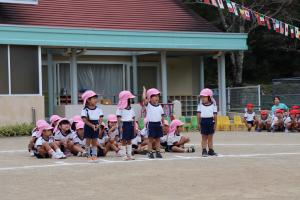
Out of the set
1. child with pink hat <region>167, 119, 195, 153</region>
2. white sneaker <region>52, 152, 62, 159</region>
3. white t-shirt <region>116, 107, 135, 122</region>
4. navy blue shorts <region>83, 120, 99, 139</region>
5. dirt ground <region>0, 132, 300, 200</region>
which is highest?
white t-shirt <region>116, 107, 135, 122</region>

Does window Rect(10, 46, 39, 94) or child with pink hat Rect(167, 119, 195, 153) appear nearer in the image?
child with pink hat Rect(167, 119, 195, 153)

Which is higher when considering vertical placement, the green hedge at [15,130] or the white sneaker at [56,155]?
the green hedge at [15,130]

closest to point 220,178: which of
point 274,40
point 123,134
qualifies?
point 123,134

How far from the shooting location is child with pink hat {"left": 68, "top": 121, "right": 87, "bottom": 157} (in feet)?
45.6

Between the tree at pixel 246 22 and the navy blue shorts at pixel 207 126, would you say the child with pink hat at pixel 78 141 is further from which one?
the tree at pixel 246 22

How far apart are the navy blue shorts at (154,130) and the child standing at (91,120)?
1160 millimetres

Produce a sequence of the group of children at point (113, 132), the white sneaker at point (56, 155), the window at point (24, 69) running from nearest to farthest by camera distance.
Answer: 1. the group of children at point (113, 132)
2. the white sneaker at point (56, 155)
3. the window at point (24, 69)

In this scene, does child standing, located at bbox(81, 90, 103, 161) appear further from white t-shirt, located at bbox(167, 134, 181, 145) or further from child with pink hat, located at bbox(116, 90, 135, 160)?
white t-shirt, located at bbox(167, 134, 181, 145)

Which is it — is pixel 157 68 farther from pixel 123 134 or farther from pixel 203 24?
pixel 123 134

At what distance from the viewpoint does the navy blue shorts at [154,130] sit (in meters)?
13.6

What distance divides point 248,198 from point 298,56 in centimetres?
3867

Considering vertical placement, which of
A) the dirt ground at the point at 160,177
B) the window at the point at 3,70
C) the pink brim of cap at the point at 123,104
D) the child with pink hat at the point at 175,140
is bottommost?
the dirt ground at the point at 160,177

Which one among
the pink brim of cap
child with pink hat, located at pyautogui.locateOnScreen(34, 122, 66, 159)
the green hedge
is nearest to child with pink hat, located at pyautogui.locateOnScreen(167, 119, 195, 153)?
the pink brim of cap

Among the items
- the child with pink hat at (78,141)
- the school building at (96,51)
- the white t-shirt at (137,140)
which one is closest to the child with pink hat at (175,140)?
the white t-shirt at (137,140)
